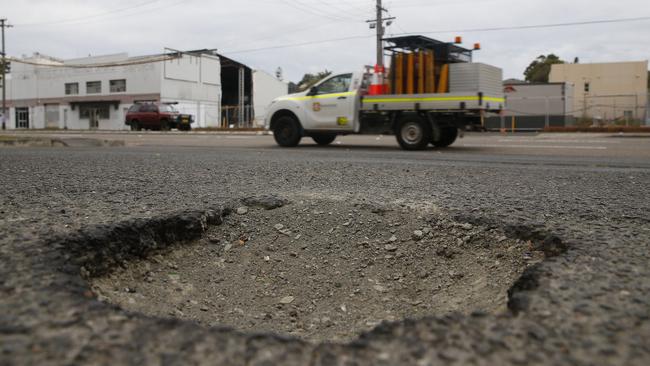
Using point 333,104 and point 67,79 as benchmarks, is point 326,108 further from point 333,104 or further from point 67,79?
point 67,79

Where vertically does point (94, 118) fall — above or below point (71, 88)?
below

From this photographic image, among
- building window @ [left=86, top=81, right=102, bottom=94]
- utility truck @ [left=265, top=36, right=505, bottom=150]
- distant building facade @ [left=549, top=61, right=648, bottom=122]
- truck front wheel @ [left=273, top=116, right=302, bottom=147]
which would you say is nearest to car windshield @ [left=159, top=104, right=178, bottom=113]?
building window @ [left=86, top=81, right=102, bottom=94]

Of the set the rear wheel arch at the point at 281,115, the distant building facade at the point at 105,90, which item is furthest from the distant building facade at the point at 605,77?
the rear wheel arch at the point at 281,115

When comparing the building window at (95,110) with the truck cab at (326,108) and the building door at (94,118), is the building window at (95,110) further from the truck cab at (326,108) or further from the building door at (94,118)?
the truck cab at (326,108)

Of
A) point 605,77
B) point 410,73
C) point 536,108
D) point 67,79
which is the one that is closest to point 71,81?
point 67,79

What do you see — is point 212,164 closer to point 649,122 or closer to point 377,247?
point 377,247

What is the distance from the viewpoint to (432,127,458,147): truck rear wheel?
1297cm

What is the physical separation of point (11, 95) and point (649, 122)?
55347 mm

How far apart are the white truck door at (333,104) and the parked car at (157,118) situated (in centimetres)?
2104

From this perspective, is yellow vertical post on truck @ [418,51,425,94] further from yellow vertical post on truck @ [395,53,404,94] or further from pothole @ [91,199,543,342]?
pothole @ [91,199,543,342]

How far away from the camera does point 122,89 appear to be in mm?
47188

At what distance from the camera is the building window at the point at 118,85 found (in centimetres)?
4709

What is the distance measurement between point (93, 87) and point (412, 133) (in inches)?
1731

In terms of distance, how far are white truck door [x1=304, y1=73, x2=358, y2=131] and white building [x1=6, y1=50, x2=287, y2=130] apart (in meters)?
30.9
